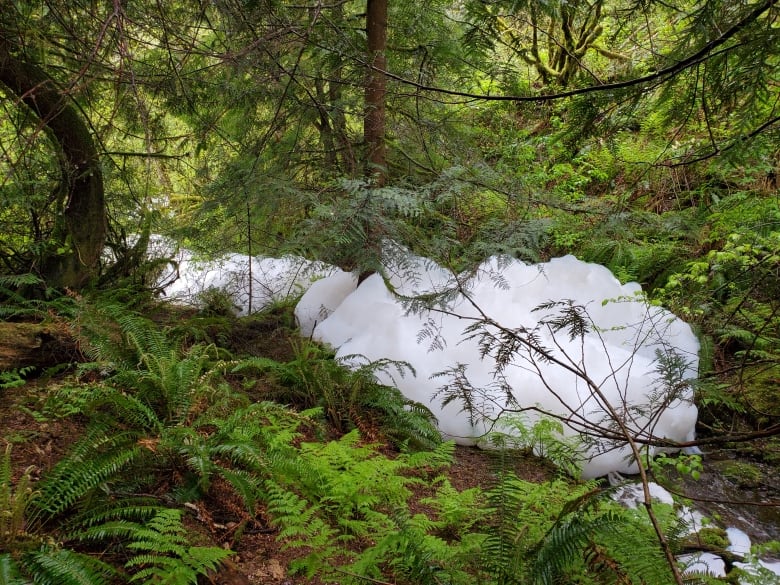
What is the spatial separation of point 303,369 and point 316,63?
9.29ft

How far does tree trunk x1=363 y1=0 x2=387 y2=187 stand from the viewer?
168 inches

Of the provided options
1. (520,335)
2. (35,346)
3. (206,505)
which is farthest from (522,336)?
(35,346)

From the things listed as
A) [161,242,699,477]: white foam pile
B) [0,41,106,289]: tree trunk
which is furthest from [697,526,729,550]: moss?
[0,41,106,289]: tree trunk

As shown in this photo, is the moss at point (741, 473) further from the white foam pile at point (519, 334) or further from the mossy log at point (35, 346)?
the mossy log at point (35, 346)

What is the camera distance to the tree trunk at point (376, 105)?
426cm

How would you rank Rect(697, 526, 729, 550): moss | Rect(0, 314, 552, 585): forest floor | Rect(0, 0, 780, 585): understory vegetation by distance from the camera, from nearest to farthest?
Rect(0, 0, 780, 585): understory vegetation → Rect(0, 314, 552, 585): forest floor → Rect(697, 526, 729, 550): moss

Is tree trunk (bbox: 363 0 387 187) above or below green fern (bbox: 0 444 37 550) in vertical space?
above

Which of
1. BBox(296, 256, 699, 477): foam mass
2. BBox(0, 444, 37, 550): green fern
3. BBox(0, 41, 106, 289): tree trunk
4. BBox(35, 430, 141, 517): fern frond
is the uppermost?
BBox(0, 41, 106, 289): tree trunk

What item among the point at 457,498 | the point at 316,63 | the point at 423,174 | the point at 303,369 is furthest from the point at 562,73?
the point at 457,498

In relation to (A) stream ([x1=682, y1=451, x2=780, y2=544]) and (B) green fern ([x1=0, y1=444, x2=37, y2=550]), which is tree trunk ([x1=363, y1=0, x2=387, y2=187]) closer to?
(B) green fern ([x1=0, y1=444, x2=37, y2=550])

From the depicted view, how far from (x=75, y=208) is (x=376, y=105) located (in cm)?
301

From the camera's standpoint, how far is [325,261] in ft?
14.5

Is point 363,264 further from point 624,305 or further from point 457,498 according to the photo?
point 624,305

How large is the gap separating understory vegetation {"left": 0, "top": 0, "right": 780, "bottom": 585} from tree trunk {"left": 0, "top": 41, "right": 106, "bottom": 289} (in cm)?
2
